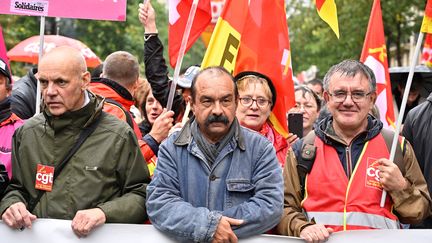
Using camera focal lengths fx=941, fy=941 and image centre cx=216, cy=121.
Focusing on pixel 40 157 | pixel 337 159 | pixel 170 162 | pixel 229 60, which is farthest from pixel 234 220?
pixel 229 60

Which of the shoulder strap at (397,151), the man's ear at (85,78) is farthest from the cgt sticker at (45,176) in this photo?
the shoulder strap at (397,151)

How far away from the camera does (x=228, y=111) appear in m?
5.11

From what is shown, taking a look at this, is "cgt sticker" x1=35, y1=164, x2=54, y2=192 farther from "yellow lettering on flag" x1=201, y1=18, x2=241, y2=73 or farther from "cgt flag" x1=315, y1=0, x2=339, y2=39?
"cgt flag" x1=315, y1=0, x2=339, y2=39

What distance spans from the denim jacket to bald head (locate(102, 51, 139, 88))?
81.7 inches

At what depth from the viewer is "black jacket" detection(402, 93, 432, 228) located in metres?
6.60

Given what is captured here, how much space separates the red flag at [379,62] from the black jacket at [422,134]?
4.76 ft

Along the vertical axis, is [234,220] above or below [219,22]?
below

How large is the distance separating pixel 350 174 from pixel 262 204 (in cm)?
68

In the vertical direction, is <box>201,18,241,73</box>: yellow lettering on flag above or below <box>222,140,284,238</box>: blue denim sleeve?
above

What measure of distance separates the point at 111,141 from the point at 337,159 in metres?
1.31

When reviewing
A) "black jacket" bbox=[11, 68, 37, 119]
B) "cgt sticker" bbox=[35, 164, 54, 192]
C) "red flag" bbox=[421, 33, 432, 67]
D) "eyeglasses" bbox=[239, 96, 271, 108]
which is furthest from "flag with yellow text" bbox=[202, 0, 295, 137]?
"black jacket" bbox=[11, 68, 37, 119]

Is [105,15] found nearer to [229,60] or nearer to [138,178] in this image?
[229,60]

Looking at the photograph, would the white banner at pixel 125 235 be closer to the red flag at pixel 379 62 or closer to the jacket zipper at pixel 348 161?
the jacket zipper at pixel 348 161

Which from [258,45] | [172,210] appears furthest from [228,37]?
[172,210]
